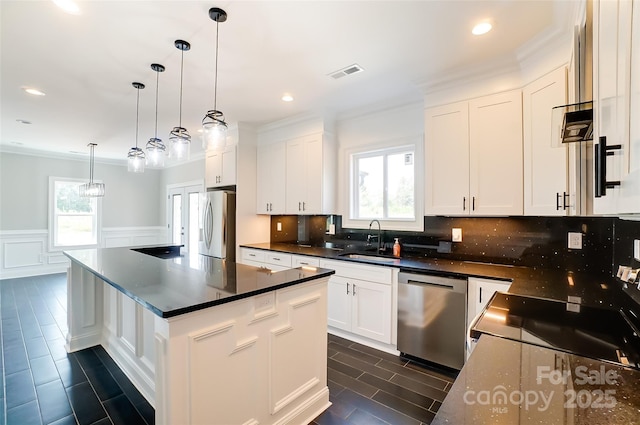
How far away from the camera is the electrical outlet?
2291 mm

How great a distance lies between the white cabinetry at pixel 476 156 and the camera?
235 cm

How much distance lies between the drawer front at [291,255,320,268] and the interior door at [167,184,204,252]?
137 inches

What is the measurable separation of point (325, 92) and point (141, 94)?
2030 millimetres

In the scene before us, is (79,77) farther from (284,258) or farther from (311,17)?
(284,258)

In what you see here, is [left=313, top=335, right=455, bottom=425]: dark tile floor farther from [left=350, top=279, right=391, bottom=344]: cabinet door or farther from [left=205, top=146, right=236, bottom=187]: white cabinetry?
[left=205, top=146, right=236, bottom=187]: white cabinetry

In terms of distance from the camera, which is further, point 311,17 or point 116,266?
point 116,266

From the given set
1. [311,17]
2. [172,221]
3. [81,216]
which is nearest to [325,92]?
[311,17]

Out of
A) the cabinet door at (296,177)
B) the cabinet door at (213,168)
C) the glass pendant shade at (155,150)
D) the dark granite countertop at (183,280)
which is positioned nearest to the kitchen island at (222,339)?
the dark granite countertop at (183,280)

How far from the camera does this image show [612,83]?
867 millimetres

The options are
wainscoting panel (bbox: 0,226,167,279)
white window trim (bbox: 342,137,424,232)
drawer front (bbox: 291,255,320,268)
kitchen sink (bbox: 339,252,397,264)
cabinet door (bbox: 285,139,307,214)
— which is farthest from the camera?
wainscoting panel (bbox: 0,226,167,279)

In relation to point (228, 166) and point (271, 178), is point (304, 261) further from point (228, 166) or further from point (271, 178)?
point (228, 166)

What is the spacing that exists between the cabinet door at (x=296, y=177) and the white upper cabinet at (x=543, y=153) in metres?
2.44

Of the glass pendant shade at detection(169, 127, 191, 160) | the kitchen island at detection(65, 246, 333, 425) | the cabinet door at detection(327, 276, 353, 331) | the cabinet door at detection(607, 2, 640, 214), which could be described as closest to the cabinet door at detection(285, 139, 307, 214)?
the cabinet door at detection(327, 276, 353, 331)

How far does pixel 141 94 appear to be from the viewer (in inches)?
123
